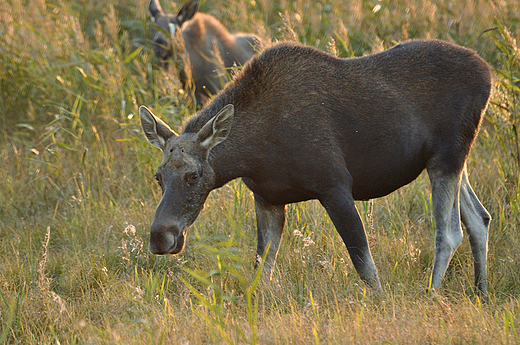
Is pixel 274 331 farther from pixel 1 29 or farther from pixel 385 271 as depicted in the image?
pixel 1 29

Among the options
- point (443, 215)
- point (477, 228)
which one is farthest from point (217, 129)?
point (477, 228)

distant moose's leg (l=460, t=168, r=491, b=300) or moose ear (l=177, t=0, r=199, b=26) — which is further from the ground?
moose ear (l=177, t=0, r=199, b=26)

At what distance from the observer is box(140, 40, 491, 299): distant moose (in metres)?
4.08

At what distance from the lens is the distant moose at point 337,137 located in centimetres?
408

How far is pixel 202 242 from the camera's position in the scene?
211 inches

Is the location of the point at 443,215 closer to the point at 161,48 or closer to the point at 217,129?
the point at 217,129

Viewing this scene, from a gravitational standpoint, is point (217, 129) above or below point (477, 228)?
above

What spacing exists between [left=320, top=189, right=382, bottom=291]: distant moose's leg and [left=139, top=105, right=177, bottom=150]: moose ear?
1188 mm

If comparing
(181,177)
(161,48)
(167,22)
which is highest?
(167,22)

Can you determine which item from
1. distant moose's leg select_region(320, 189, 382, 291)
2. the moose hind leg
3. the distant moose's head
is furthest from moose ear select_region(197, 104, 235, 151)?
the distant moose's head

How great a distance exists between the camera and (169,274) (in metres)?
4.91

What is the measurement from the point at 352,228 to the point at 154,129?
1.56m

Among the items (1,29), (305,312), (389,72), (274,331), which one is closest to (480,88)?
(389,72)

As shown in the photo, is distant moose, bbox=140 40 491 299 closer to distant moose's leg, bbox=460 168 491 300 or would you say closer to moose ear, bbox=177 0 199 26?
distant moose's leg, bbox=460 168 491 300
